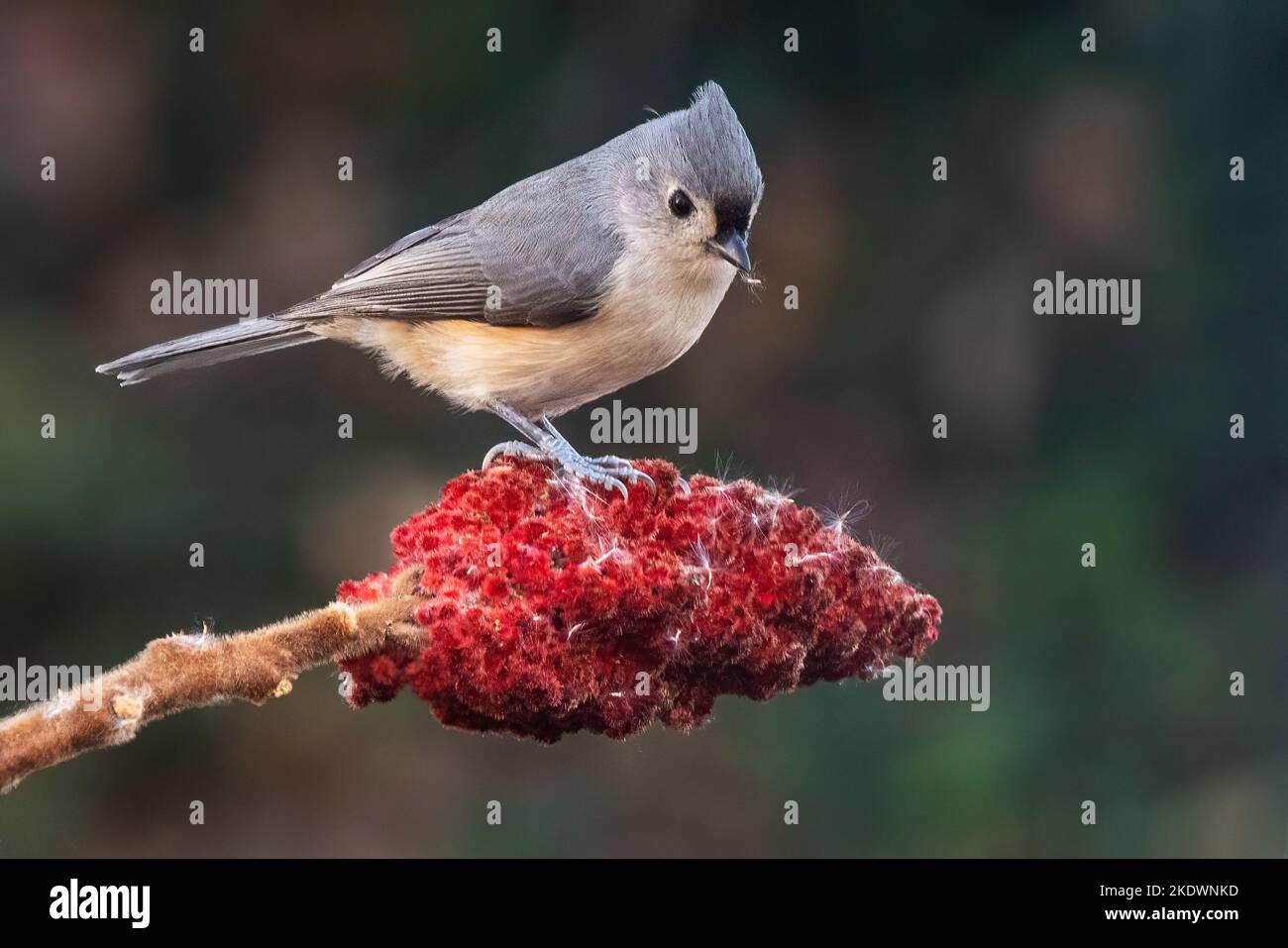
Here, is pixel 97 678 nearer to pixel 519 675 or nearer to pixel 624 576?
pixel 519 675

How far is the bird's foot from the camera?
7.91 ft

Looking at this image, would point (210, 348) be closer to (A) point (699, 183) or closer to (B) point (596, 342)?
(B) point (596, 342)

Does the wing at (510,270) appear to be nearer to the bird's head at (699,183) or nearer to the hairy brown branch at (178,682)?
the bird's head at (699,183)

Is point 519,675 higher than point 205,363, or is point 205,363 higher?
point 205,363

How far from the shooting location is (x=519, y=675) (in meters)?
1.97

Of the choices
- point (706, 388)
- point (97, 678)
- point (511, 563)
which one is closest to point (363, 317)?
point (511, 563)

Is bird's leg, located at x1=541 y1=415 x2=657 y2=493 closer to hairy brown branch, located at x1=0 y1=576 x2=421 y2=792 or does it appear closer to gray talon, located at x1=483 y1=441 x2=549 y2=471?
gray talon, located at x1=483 y1=441 x2=549 y2=471

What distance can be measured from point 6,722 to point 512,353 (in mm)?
1655

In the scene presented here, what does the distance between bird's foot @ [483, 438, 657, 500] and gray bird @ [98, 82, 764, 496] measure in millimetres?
34

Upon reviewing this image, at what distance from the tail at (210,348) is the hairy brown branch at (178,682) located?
4.65 ft

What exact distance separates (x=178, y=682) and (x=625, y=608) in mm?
563

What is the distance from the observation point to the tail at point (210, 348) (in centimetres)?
321

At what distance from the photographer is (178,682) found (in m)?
1.79

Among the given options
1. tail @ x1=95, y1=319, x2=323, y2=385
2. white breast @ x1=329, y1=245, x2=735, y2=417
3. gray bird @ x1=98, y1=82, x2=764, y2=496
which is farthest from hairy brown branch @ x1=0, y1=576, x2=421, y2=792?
tail @ x1=95, y1=319, x2=323, y2=385
